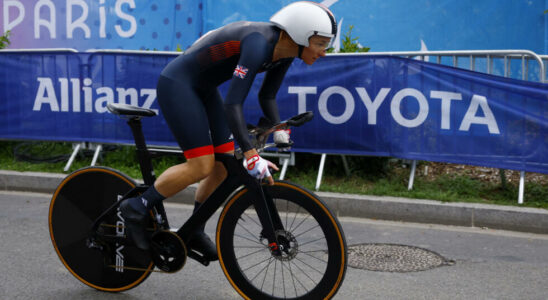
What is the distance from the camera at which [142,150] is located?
4.17 meters

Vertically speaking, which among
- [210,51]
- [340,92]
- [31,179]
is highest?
[210,51]

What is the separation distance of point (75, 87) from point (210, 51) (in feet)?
16.9

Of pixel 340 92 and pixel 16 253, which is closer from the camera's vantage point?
pixel 16 253

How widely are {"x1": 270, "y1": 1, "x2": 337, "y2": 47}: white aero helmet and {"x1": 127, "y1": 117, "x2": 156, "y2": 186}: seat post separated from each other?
106cm

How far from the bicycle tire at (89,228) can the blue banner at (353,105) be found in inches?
146

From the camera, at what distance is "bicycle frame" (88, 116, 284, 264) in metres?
3.92

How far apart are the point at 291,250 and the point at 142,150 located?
42.8 inches

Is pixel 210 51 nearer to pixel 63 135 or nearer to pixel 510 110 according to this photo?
pixel 510 110

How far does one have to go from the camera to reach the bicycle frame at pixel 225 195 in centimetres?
392

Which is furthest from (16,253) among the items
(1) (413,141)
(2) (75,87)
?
(1) (413,141)

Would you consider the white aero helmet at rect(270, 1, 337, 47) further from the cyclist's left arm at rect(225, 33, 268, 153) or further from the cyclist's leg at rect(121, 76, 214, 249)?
the cyclist's leg at rect(121, 76, 214, 249)

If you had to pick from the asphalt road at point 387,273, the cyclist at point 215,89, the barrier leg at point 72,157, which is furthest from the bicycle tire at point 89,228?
the barrier leg at point 72,157

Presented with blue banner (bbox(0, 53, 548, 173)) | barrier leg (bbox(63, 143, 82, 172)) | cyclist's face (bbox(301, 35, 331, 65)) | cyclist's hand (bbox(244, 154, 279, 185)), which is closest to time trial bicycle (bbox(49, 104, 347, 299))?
cyclist's hand (bbox(244, 154, 279, 185))

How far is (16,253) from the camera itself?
543 centimetres
